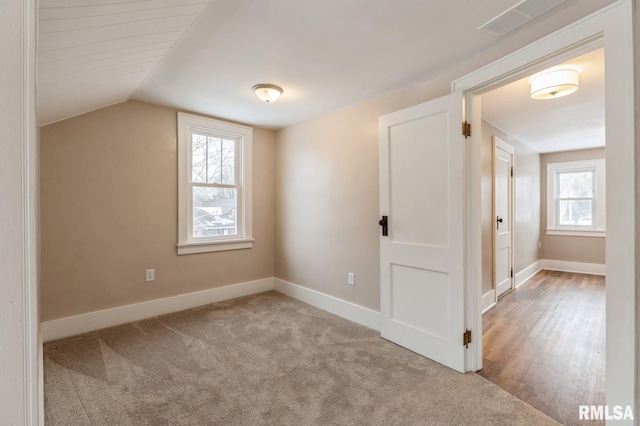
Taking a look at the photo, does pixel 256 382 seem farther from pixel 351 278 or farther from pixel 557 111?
pixel 557 111

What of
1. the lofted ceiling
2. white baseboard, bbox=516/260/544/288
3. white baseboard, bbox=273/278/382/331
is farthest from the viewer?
white baseboard, bbox=516/260/544/288

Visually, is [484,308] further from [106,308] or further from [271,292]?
[106,308]

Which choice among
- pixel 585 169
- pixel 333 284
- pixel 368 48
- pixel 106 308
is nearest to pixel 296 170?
pixel 333 284

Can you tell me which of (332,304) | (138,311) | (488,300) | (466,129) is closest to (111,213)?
(138,311)

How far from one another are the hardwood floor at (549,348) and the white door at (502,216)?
282 millimetres

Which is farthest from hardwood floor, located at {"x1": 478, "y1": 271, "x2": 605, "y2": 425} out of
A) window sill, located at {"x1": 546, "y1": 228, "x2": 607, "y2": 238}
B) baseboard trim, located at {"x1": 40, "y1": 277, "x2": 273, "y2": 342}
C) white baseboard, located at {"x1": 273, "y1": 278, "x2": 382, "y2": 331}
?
baseboard trim, located at {"x1": 40, "y1": 277, "x2": 273, "y2": 342}

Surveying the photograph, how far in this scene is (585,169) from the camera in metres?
5.50

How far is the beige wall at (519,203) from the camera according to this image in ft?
11.9

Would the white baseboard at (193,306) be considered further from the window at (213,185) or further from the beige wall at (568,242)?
the beige wall at (568,242)

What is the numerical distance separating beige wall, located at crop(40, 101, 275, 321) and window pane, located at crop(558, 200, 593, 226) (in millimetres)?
6534

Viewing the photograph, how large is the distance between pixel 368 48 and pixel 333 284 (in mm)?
2475

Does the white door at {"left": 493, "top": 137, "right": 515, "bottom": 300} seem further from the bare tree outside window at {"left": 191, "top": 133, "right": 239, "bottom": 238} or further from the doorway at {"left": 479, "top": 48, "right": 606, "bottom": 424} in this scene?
the bare tree outside window at {"left": 191, "top": 133, "right": 239, "bottom": 238}

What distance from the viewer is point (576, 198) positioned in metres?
5.64

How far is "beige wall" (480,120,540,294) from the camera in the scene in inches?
143
